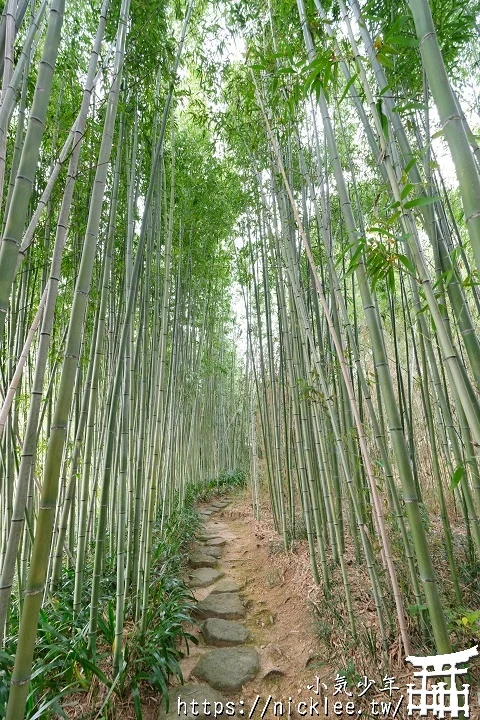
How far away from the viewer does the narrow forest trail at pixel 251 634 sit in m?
1.90

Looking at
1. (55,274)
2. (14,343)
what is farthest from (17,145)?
(14,343)

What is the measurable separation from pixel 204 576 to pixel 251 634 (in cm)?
96

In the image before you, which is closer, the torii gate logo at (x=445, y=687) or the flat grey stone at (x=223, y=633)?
the torii gate logo at (x=445, y=687)

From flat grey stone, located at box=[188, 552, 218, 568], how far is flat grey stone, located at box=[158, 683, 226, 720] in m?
1.76

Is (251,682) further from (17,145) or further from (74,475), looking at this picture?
(17,145)

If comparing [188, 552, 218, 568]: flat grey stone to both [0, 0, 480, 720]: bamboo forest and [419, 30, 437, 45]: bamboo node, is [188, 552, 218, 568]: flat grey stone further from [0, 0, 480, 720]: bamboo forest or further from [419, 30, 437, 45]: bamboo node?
[419, 30, 437, 45]: bamboo node

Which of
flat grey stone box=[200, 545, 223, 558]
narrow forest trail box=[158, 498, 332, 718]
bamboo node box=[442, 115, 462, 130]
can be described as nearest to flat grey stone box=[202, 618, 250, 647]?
narrow forest trail box=[158, 498, 332, 718]

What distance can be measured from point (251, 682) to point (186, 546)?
6.55ft

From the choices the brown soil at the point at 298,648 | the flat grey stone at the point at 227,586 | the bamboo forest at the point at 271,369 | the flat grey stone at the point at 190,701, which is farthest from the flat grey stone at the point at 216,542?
the flat grey stone at the point at 190,701

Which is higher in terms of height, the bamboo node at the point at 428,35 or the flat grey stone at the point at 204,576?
the bamboo node at the point at 428,35

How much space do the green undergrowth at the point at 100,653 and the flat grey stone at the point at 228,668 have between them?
0.50ft

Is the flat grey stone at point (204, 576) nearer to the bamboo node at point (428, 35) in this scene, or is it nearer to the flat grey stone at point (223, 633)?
the flat grey stone at point (223, 633)

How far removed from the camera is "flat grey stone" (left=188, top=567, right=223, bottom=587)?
3.17 meters

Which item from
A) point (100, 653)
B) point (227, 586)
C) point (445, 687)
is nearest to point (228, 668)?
point (100, 653)
